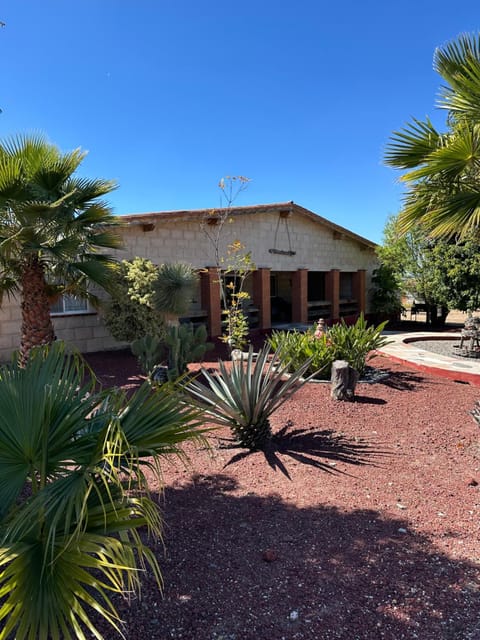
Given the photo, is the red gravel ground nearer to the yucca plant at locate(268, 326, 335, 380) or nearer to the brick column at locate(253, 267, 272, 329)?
the yucca plant at locate(268, 326, 335, 380)

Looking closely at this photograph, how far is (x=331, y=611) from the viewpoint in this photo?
2.44 meters

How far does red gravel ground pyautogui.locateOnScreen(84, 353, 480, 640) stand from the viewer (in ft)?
7.80

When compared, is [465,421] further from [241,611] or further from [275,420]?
[241,611]

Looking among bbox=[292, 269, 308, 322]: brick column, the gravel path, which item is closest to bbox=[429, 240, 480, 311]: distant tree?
the gravel path

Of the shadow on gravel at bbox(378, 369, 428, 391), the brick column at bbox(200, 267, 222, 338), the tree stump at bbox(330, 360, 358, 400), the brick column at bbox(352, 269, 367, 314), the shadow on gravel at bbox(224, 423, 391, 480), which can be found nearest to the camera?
the shadow on gravel at bbox(224, 423, 391, 480)

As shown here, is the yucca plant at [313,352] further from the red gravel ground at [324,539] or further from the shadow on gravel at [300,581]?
the shadow on gravel at [300,581]

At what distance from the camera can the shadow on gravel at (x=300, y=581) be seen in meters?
2.32

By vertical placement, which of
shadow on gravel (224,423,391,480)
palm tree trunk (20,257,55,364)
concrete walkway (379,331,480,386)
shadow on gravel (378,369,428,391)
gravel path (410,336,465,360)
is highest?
palm tree trunk (20,257,55,364)

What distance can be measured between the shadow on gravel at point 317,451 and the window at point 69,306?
8.25 meters

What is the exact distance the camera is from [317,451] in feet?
16.4

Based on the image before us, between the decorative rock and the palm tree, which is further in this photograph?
the palm tree


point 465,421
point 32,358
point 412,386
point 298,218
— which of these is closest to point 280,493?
point 32,358

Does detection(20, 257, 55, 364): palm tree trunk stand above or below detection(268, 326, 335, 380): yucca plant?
above

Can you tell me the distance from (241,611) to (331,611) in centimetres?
54
